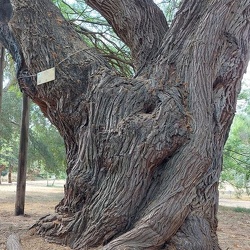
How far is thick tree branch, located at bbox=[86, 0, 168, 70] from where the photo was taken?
340 cm

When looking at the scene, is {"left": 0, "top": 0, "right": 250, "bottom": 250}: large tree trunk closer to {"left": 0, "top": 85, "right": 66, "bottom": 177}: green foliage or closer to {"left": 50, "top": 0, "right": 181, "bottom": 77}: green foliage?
{"left": 50, "top": 0, "right": 181, "bottom": 77}: green foliage

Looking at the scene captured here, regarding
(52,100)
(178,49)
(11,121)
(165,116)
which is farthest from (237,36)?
(11,121)

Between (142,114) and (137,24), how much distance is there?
1.08 metres

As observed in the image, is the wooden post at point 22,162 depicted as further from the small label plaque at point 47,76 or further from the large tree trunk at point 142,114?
the small label plaque at point 47,76

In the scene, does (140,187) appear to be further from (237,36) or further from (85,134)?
(237,36)

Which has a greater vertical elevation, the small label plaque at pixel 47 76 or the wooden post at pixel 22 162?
the small label plaque at pixel 47 76

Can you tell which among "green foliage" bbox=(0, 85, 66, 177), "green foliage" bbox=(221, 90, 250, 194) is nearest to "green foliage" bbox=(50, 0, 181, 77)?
"green foliage" bbox=(0, 85, 66, 177)

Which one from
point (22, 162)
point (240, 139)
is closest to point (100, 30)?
Answer: point (22, 162)

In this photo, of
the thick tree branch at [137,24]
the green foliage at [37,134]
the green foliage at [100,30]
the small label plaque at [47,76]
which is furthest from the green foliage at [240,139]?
the small label plaque at [47,76]

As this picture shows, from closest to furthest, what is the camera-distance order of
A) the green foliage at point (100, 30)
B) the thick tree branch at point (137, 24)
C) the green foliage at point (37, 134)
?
1. the thick tree branch at point (137, 24)
2. the green foliage at point (100, 30)
3. the green foliage at point (37, 134)

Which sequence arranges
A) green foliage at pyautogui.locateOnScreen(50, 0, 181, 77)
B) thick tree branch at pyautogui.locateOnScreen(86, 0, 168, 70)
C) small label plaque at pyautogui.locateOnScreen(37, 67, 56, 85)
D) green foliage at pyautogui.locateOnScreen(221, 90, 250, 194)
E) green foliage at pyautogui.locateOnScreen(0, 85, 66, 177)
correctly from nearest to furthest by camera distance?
1. small label plaque at pyautogui.locateOnScreen(37, 67, 56, 85)
2. thick tree branch at pyautogui.locateOnScreen(86, 0, 168, 70)
3. green foliage at pyautogui.locateOnScreen(50, 0, 181, 77)
4. green foliage at pyautogui.locateOnScreen(0, 85, 66, 177)
5. green foliage at pyautogui.locateOnScreen(221, 90, 250, 194)

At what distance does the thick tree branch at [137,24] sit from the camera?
340cm

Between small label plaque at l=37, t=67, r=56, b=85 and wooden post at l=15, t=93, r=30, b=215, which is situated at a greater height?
small label plaque at l=37, t=67, r=56, b=85

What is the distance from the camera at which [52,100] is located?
10.3 feet
